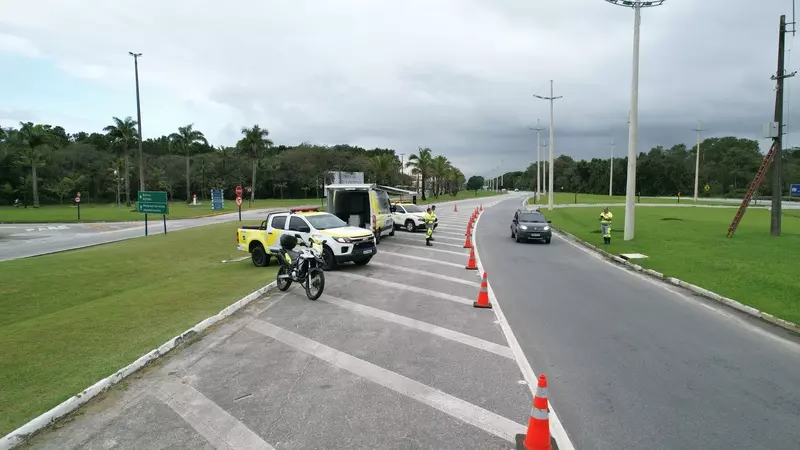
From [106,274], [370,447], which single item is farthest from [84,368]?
[106,274]

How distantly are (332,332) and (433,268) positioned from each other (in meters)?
7.55

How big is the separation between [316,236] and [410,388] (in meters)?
9.83

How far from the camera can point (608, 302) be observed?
10688 millimetres

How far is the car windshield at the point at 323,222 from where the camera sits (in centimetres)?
1573

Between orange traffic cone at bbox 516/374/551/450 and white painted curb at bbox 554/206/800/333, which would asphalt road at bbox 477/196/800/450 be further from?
orange traffic cone at bbox 516/374/551/450

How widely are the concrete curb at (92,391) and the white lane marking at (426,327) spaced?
8.49 feet

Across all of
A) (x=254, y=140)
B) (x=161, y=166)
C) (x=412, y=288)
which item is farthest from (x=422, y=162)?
(x=412, y=288)

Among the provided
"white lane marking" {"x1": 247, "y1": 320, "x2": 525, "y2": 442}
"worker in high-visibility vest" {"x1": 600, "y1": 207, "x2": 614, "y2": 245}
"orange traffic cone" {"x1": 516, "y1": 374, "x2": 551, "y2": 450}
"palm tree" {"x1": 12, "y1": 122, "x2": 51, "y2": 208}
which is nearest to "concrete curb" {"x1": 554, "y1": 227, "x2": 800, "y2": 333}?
"worker in high-visibility vest" {"x1": 600, "y1": 207, "x2": 614, "y2": 245}

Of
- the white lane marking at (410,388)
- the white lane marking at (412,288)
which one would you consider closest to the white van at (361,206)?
the white lane marking at (412,288)

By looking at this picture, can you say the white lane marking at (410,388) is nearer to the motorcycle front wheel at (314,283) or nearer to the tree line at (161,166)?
the motorcycle front wheel at (314,283)

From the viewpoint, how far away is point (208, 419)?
5.12 m

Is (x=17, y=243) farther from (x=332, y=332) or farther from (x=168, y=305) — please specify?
(x=332, y=332)

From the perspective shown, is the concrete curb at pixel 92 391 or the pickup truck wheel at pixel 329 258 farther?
the pickup truck wheel at pixel 329 258

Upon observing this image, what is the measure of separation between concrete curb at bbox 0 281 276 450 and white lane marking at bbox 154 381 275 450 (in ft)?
2.03
